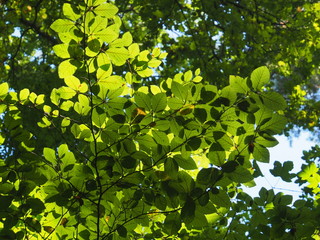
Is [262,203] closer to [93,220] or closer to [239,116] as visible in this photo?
[239,116]

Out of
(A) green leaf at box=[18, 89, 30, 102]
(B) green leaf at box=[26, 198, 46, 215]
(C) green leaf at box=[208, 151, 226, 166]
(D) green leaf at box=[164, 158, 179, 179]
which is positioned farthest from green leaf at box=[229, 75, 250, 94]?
(A) green leaf at box=[18, 89, 30, 102]

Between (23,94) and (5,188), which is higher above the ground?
(23,94)

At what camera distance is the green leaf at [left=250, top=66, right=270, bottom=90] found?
141 centimetres

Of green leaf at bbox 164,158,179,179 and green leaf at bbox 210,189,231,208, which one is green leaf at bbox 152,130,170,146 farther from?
green leaf at bbox 210,189,231,208

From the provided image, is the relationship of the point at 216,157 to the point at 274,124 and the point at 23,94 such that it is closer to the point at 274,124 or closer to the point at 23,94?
the point at 274,124

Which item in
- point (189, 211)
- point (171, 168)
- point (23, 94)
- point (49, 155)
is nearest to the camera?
point (189, 211)

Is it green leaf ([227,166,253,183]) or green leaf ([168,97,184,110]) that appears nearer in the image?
green leaf ([227,166,253,183])

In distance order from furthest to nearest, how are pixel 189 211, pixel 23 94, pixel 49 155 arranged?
pixel 23 94 → pixel 49 155 → pixel 189 211

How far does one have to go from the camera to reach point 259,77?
1.42 m

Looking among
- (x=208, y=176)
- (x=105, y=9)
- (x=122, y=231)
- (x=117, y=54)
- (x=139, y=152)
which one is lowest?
(x=122, y=231)

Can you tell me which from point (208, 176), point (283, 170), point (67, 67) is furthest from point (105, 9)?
point (283, 170)

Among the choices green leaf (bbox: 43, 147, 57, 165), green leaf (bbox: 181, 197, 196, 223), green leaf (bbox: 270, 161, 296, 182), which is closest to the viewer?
green leaf (bbox: 181, 197, 196, 223)

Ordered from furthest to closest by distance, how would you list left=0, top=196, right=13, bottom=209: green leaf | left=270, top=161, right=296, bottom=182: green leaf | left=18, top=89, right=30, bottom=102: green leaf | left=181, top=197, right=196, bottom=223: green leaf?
left=18, top=89, right=30, bottom=102: green leaf < left=270, top=161, right=296, bottom=182: green leaf < left=0, top=196, right=13, bottom=209: green leaf < left=181, top=197, right=196, bottom=223: green leaf

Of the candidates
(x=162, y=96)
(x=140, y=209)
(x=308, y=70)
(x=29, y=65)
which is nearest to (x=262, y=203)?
(x=140, y=209)
